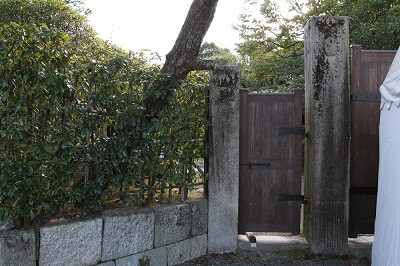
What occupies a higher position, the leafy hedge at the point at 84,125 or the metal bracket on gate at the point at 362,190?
the leafy hedge at the point at 84,125

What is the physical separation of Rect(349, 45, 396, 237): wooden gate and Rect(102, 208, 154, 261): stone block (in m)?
2.34

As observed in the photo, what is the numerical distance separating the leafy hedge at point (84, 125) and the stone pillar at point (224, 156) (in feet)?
0.54

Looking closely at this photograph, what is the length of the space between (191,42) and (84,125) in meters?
1.66

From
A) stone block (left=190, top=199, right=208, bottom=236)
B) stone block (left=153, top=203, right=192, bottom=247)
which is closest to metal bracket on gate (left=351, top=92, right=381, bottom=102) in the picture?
stone block (left=190, top=199, right=208, bottom=236)

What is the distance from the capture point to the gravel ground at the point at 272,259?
4406mm

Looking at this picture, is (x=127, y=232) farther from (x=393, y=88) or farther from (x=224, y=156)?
(x=393, y=88)

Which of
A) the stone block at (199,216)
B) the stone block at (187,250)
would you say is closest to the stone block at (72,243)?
the stone block at (187,250)

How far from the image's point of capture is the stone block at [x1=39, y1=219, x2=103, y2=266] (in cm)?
329

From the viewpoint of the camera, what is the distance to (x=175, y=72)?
4.50 metres

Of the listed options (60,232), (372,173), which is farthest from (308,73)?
(60,232)

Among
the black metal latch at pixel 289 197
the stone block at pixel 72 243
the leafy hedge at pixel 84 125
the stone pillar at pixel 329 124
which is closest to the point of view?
the leafy hedge at pixel 84 125

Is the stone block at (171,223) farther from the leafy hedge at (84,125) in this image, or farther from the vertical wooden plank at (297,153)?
the vertical wooden plank at (297,153)

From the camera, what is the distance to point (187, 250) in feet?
14.4

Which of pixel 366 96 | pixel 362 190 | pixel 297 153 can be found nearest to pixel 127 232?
pixel 297 153
